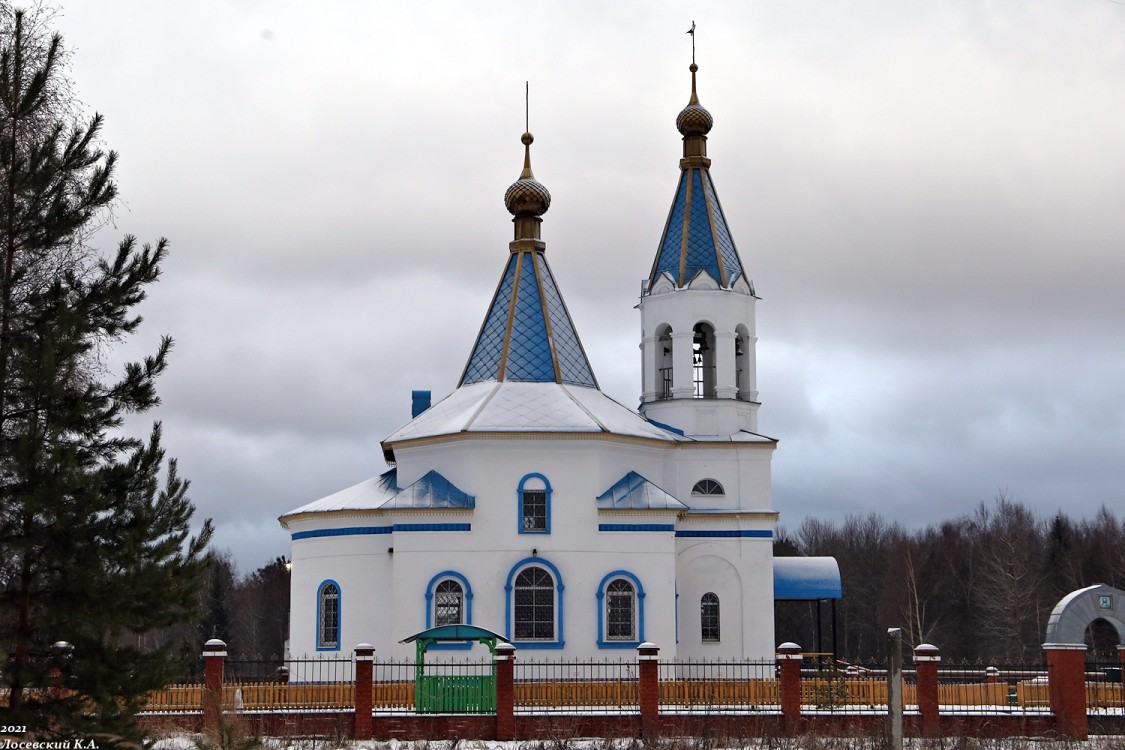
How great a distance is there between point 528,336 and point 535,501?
3.82 metres

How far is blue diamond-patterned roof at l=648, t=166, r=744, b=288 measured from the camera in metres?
29.7

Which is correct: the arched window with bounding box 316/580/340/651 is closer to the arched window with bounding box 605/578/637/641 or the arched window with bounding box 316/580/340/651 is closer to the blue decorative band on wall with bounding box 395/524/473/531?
the blue decorative band on wall with bounding box 395/524/473/531

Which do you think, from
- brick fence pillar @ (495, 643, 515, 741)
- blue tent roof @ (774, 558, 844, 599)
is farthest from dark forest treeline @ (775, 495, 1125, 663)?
brick fence pillar @ (495, 643, 515, 741)

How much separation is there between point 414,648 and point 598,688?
4805 millimetres

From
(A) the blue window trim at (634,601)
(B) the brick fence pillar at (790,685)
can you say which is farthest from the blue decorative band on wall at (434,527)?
(B) the brick fence pillar at (790,685)

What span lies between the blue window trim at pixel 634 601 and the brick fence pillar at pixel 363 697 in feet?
22.2

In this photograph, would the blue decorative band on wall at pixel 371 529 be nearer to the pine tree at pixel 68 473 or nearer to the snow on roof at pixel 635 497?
the snow on roof at pixel 635 497

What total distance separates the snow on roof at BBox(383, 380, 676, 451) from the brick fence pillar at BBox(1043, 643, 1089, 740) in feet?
30.8

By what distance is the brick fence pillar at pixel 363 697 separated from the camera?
19.3 m

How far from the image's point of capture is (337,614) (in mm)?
26812

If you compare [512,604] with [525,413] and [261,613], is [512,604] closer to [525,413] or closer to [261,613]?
[525,413]

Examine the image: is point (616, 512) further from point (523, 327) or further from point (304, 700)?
point (304, 700)

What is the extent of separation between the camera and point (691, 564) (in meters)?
27.7


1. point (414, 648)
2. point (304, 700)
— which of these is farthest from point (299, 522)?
point (304, 700)
